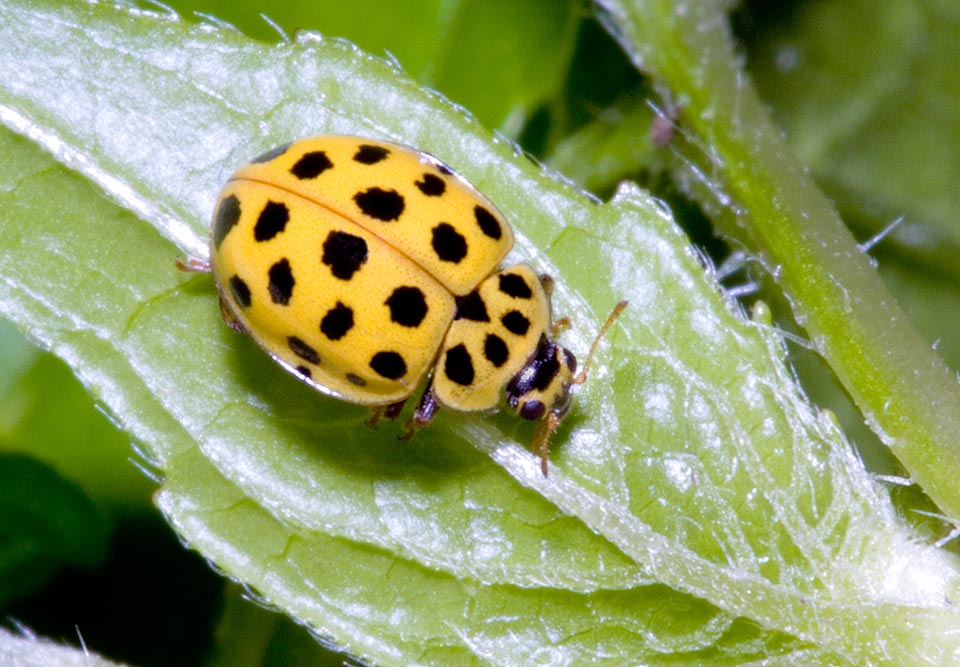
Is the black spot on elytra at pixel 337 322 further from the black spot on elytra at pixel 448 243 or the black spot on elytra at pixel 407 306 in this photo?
the black spot on elytra at pixel 448 243

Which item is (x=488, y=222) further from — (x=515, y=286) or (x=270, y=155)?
(x=270, y=155)

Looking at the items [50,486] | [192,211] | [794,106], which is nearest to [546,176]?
[192,211]

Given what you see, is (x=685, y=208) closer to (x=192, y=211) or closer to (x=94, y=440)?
(x=192, y=211)

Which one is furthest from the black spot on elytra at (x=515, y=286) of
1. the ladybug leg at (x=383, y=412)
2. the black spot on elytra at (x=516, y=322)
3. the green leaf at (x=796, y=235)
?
the green leaf at (x=796, y=235)

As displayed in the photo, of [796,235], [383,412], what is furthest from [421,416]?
[796,235]

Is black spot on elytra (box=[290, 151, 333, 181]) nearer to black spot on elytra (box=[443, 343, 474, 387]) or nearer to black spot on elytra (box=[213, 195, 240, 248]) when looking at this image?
black spot on elytra (box=[213, 195, 240, 248])

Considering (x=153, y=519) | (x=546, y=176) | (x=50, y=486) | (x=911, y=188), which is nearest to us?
(x=546, y=176)

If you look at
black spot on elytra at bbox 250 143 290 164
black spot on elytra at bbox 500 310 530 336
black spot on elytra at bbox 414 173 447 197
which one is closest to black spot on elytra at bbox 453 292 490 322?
black spot on elytra at bbox 500 310 530 336
